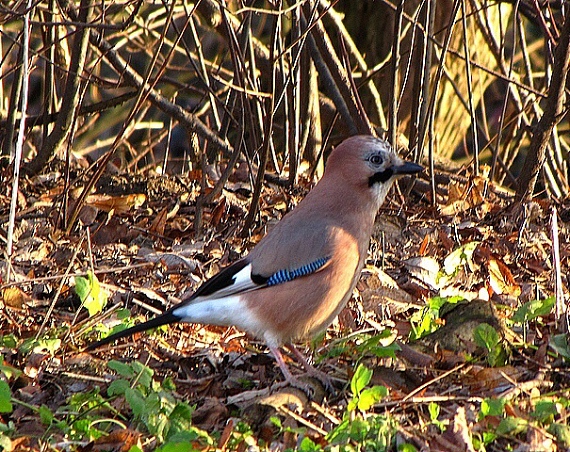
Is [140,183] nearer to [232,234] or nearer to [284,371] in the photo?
[232,234]

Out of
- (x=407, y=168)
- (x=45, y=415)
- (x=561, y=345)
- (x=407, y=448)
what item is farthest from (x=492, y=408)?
(x=45, y=415)

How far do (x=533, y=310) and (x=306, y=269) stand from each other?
0.98 meters

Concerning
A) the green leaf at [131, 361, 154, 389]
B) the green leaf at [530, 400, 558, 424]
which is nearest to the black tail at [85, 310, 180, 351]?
the green leaf at [131, 361, 154, 389]

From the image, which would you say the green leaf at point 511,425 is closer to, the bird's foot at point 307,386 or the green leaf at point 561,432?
the green leaf at point 561,432

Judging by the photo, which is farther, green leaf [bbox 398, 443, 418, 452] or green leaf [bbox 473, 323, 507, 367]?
green leaf [bbox 473, 323, 507, 367]

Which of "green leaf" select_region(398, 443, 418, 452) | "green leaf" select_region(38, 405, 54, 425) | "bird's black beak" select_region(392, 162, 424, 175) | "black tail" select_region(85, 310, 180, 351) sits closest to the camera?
"green leaf" select_region(398, 443, 418, 452)

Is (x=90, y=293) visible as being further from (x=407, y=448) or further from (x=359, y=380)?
(x=407, y=448)

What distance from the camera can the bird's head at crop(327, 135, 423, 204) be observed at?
4.52 m

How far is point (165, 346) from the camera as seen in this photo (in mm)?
4406

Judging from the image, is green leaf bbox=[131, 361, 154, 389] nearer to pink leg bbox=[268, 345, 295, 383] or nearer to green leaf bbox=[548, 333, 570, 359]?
pink leg bbox=[268, 345, 295, 383]

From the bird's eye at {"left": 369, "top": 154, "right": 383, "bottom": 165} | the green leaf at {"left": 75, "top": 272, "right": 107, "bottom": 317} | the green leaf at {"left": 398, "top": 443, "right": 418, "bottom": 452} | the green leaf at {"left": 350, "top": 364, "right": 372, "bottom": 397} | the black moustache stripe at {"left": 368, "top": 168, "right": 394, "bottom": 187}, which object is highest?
the bird's eye at {"left": 369, "top": 154, "right": 383, "bottom": 165}

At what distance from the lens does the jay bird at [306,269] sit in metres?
4.21

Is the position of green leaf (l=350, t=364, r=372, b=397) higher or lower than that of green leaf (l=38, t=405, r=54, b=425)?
lower

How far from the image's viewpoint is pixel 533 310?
Result: 159 inches
